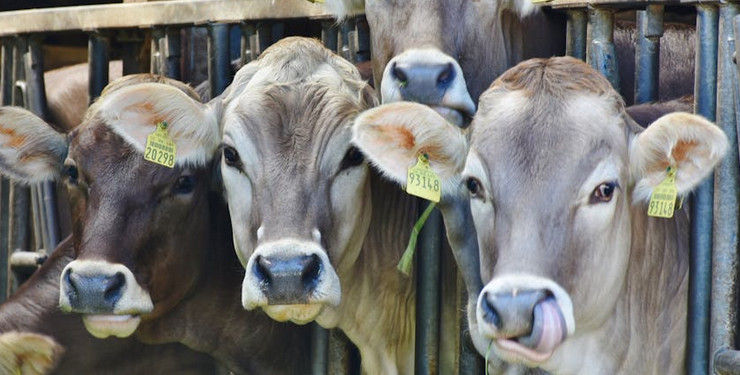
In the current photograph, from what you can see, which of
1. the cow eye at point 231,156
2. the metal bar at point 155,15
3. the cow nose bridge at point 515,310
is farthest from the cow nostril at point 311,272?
the metal bar at point 155,15

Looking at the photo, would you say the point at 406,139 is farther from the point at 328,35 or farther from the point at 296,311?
the point at 328,35

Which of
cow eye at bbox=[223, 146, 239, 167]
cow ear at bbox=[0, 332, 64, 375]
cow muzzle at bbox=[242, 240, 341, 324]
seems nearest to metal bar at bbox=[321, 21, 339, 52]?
cow eye at bbox=[223, 146, 239, 167]

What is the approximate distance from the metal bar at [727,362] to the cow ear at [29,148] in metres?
2.97

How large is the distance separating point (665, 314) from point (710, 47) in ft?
3.05

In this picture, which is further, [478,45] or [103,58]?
[103,58]

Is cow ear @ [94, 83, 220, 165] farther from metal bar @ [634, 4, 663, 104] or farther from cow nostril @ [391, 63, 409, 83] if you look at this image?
metal bar @ [634, 4, 663, 104]

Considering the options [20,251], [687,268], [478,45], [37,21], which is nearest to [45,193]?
[20,251]

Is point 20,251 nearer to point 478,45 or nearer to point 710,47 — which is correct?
point 478,45

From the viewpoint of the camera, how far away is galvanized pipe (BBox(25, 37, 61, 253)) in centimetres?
686

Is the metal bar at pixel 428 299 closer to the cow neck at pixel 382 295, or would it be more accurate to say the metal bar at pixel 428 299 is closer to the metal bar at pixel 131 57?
the cow neck at pixel 382 295

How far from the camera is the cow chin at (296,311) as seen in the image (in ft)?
14.8

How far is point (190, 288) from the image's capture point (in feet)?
18.1

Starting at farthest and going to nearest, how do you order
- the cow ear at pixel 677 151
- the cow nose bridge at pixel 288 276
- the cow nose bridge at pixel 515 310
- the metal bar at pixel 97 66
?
the metal bar at pixel 97 66 < the cow nose bridge at pixel 288 276 < the cow ear at pixel 677 151 < the cow nose bridge at pixel 515 310

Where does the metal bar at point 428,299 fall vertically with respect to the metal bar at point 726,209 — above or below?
below
